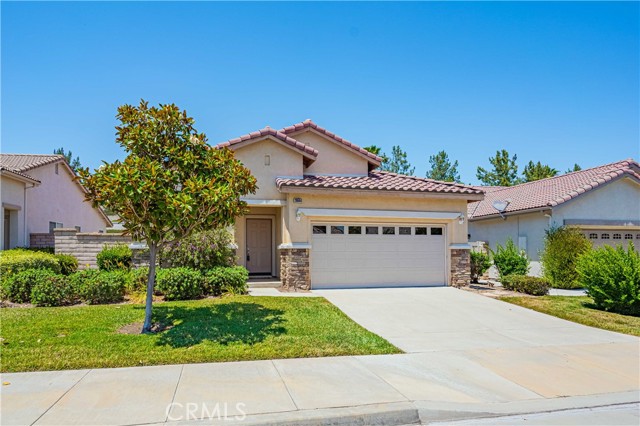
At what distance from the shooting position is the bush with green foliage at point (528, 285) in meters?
14.5

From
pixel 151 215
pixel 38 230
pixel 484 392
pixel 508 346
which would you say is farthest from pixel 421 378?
pixel 38 230

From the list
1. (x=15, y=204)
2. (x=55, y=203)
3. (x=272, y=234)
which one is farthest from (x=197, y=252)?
(x=55, y=203)

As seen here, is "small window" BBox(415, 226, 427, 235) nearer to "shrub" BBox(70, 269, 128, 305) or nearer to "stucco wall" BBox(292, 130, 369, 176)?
"stucco wall" BBox(292, 130, 369, 176)

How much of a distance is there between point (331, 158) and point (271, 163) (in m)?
2.99

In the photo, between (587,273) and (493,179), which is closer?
(587,273)

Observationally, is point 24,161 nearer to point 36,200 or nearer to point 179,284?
point 36,200

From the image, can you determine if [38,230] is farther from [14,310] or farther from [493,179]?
[493,179]

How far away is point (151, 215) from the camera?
8094 mm

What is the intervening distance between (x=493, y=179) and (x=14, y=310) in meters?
45.1

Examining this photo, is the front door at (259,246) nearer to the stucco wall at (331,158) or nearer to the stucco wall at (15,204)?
the stucco wall at (331,158)

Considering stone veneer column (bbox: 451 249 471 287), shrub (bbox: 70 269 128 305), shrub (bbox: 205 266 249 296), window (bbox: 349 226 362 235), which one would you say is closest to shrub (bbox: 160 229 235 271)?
shrub (bbox: 205 266 249 296)

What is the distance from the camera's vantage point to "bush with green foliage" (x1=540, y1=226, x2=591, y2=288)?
1652 centimetres

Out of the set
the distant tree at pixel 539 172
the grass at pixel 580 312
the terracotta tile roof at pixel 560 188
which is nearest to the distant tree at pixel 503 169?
the distant tree at pixel 539 172

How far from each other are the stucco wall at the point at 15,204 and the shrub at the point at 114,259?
6.82 meters
